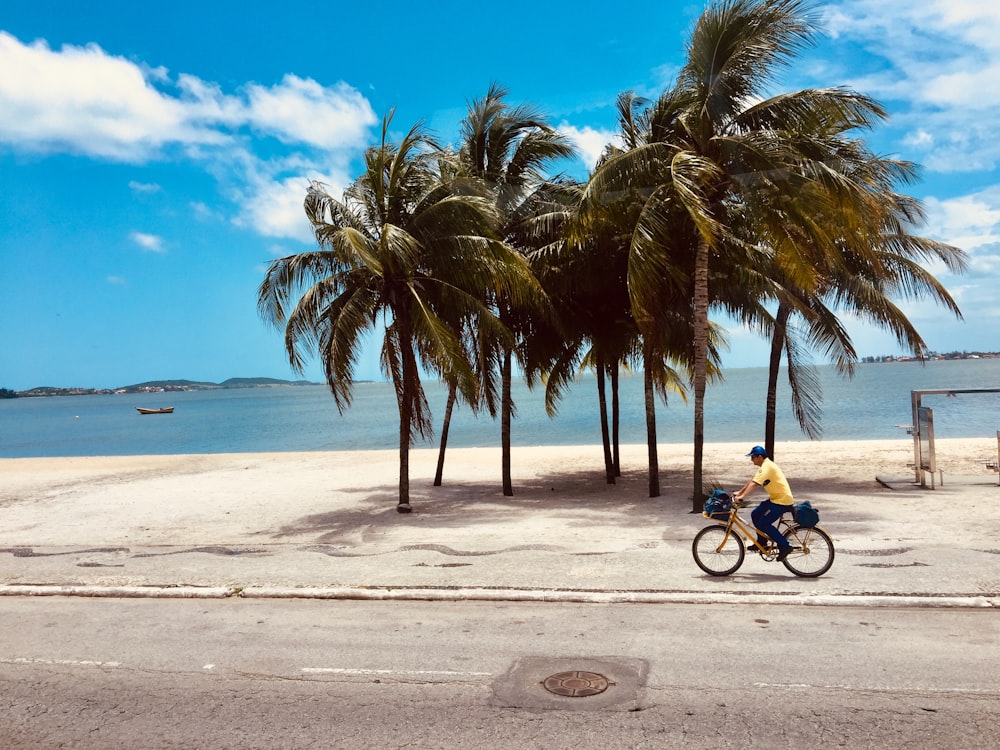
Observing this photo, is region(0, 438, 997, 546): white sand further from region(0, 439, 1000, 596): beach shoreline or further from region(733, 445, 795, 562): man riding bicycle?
region(733, 445, 795, 562): man riding bicycle

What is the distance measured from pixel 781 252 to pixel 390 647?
33.4 feet

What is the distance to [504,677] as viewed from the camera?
6.58m

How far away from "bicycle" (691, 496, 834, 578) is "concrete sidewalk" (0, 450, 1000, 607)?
0.69 ft

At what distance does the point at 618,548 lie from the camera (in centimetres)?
1167

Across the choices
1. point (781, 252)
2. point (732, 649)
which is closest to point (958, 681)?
point (732, 649)

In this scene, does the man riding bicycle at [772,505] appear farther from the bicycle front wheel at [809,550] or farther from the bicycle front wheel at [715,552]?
the bicycle front wheel at [715,552]

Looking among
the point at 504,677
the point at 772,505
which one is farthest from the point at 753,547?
the point at 504,677

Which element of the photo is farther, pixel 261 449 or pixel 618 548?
pixel 261 449

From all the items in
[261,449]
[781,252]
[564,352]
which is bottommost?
[261,449]

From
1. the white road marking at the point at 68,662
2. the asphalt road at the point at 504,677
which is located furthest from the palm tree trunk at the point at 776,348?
the white road marking at the point at 68,662

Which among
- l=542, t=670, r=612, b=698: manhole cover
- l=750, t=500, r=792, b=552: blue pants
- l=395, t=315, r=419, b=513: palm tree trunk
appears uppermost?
l=395, t=315, r=419, b=513: palm tree trunk

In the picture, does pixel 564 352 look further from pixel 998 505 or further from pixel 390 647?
pixel 390 647

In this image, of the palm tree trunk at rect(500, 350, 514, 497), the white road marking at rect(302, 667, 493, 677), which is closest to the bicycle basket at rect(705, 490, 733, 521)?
the white road marking at rect(302, 667, 493, 677)

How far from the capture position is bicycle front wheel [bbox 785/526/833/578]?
31.4ft
